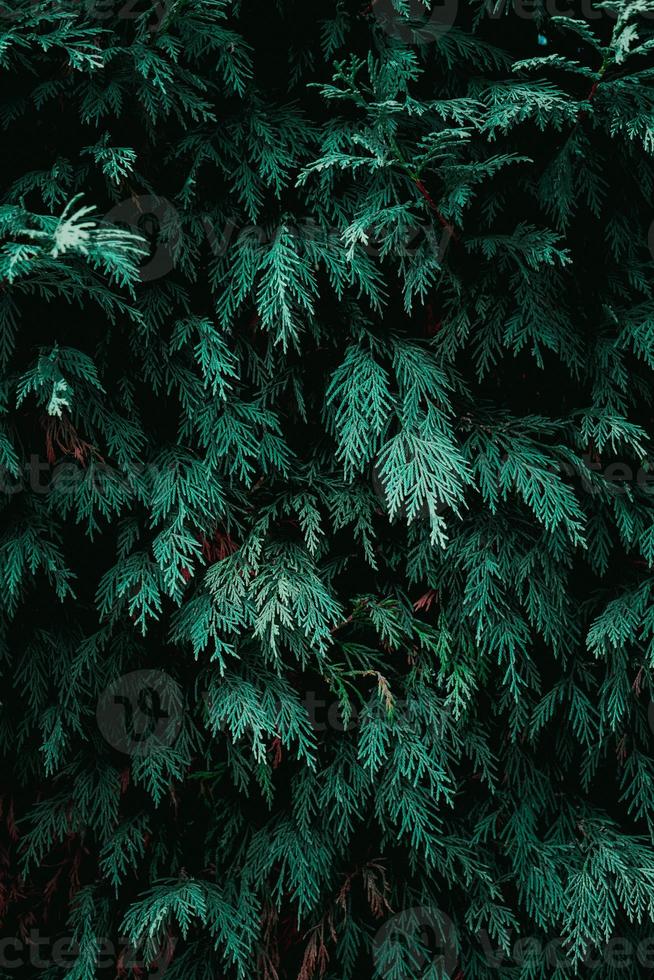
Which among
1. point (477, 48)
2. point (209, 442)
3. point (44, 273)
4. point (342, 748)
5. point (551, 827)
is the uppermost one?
point (477, 48)

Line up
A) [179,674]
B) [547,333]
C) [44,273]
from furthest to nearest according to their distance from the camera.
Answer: [179,674] → [547,333] → [44,273]

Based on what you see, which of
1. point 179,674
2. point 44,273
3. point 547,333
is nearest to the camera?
point 44,273

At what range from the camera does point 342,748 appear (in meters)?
2.16

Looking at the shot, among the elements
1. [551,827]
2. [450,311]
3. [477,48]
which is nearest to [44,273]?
[450,311]

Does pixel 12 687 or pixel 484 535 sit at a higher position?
pixel 484 535

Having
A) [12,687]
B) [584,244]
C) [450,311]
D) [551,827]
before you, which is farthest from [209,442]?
[551,827]

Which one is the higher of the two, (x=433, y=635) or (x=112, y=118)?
(x=112, y=118)

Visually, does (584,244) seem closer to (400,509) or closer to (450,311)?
(450,311)

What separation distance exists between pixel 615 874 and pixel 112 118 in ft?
8.56

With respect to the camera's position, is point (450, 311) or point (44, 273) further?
point (450, 311)

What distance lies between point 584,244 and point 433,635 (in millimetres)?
1291

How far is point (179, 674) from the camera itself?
7.23 ft

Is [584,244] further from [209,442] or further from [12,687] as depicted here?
[12,687]

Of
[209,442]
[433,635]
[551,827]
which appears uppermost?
[209,442]
